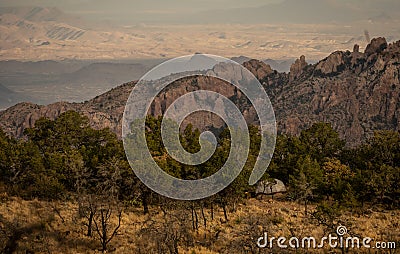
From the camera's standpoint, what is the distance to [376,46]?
17975cm

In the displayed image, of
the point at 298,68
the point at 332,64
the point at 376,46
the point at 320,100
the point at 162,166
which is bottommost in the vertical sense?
the point at 320,100

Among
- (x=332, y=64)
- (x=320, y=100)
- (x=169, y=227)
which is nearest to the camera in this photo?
Answer: (x=169, y=227)

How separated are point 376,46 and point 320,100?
4497cm

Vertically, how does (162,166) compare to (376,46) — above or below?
below

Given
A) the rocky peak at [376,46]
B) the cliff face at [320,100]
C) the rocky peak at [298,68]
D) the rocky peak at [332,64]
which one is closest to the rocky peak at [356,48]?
the cliff face at [320,100]

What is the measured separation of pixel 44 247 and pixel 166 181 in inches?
429

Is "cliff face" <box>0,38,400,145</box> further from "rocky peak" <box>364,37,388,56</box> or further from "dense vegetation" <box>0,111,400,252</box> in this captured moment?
"dense vegetation" <box>0,111,400,252</box>

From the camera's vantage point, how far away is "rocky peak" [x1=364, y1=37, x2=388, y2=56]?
178375mm

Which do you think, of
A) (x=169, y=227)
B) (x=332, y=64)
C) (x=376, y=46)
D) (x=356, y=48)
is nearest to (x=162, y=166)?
(x=169, y=227)

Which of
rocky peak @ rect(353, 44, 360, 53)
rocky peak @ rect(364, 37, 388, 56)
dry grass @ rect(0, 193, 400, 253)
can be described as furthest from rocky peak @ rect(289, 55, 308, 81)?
dry grass @ rect(0, 193, 400, 253)

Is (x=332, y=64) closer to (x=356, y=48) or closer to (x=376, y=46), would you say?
(x=356, y=48)

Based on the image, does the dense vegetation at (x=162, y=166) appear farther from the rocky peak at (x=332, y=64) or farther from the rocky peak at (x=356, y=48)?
the rocky peak at (x=356, y=48)

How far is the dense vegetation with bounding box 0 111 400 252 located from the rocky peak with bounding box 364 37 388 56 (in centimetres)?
13923

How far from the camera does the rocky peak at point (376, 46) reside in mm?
178375
